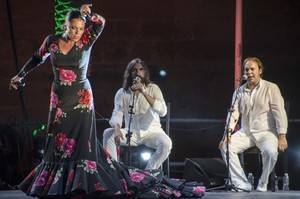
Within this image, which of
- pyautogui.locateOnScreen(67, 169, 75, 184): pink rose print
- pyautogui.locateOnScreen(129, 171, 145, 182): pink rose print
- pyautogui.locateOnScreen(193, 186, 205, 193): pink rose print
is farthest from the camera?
pyautogui.locateOnScreen(193, 186, 205, 193): pink rose print

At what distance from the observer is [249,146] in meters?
6.44

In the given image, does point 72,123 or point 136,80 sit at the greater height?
point 136,80

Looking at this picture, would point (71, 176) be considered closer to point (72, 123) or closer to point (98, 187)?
point (98, 187)

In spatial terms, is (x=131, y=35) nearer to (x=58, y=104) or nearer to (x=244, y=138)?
(x=244, y=138)

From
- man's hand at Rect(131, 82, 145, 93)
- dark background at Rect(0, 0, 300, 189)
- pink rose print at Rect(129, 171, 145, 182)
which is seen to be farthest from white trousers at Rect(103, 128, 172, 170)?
dark background at Rect(0, 0, 300, 189)

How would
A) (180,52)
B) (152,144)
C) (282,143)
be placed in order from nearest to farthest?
(282,143), (152,144), (180,52)

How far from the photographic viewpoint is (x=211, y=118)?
8008mm

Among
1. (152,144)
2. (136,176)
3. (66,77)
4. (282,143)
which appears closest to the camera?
(66,77)

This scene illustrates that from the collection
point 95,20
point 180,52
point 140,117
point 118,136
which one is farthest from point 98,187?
point 180,52

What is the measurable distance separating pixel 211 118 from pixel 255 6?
5.06 ft

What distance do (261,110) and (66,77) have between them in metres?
2.76

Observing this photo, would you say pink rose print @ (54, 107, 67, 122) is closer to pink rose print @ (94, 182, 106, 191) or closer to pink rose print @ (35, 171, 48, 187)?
pink rose print @ (35, 171, 48, 187)

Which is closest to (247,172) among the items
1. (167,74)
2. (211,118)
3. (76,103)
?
(211,118)

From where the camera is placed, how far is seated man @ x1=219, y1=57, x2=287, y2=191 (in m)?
6.22
